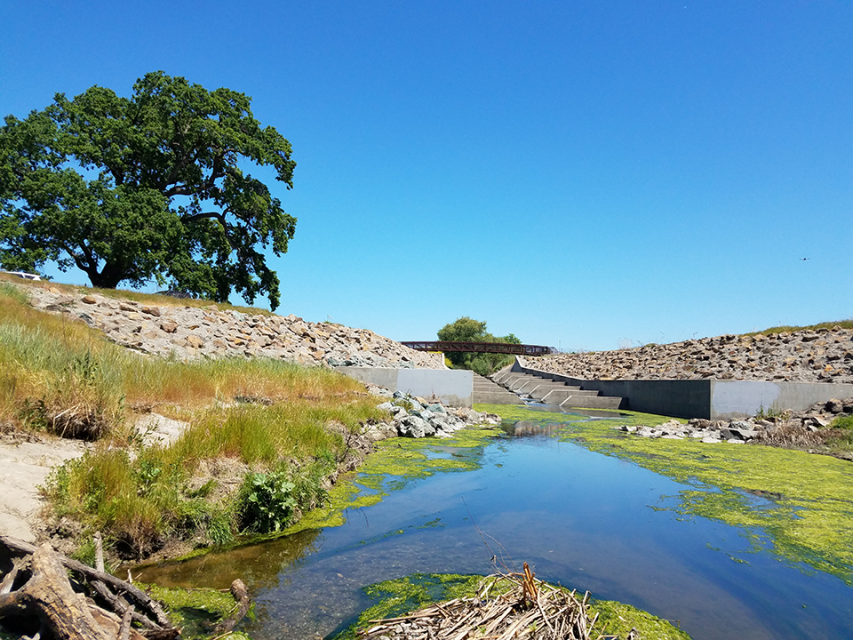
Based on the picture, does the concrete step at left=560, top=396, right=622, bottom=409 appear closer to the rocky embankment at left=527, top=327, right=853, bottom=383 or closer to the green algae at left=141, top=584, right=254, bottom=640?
the rocky embankment at left=527, top=327, right=853, bottom=383

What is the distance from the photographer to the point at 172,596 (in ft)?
10.2

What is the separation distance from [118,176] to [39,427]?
22.0m

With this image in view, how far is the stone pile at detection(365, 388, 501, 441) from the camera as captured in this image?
9920mm

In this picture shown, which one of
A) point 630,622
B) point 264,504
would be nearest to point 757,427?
point 630,622

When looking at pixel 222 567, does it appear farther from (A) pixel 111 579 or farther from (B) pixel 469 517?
(B) pixel 469 517

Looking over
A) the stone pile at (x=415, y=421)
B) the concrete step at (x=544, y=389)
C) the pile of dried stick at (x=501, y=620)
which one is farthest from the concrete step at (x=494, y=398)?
the pile of dried stick at (x=501, y=620)

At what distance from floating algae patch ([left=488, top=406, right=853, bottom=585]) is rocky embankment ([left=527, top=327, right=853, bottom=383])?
639 centimetres

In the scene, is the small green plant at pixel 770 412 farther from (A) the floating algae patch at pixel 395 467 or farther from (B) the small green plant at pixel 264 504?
(B) the small green plant at pixel 264 504

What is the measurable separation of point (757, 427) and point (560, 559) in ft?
32.0

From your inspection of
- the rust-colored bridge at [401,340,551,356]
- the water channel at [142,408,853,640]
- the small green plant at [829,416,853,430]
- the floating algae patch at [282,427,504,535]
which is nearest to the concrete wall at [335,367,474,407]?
the floating algae patch at [282,427,504,535]

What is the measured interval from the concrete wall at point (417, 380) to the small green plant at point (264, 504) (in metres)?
10.0

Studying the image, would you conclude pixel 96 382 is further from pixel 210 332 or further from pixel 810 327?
pixel 810 327

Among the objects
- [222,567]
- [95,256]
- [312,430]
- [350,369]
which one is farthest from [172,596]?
[95,256]

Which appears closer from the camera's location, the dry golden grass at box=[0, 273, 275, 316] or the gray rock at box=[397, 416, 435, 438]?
the gray rock at box=[397, 416, 435, 438]
